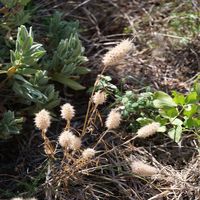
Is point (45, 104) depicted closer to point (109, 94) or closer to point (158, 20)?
point (109, 94)

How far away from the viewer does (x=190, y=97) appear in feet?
7.68

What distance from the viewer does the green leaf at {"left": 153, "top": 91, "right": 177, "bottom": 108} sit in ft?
7.74

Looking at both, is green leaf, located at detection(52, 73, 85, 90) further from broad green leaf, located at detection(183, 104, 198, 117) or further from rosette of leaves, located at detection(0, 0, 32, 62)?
broad green leaf, located at detection(183, 104, 198, 117)

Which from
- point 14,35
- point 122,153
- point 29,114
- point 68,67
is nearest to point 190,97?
point 122,153

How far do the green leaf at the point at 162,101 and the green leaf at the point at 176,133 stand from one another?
0.38 ft

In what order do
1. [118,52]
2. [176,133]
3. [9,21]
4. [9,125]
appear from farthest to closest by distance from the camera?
[9,21]
[176,133]
[9,125]
[118,52]

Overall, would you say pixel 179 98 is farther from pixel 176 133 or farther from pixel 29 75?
pixel 29 75

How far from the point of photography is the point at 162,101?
2.38 metres

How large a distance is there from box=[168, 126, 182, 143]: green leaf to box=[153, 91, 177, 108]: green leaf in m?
0.12

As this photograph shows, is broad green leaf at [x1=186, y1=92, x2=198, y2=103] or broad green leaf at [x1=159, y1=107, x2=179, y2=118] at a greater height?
broad green leaf at [x1=186, y1=92, x2=198, y2=103]

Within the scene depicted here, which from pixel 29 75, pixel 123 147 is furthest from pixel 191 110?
pixel 29 75

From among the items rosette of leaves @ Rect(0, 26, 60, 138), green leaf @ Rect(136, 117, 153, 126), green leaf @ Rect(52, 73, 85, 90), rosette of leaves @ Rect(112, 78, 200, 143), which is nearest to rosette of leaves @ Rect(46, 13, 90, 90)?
green leaf @ Rect(52, 73, 85, 90)

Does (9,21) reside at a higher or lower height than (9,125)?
higher

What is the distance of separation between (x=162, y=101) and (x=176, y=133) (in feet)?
0.56
